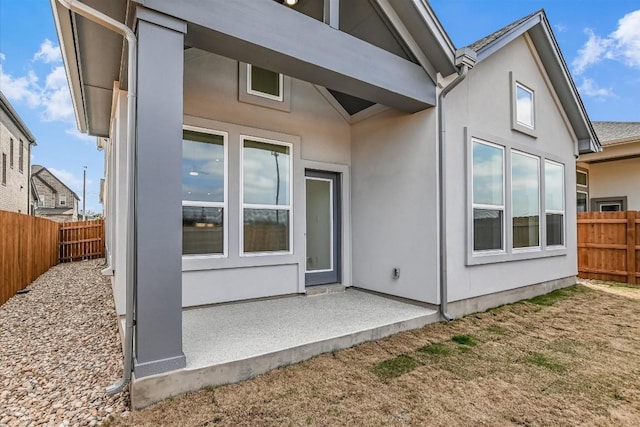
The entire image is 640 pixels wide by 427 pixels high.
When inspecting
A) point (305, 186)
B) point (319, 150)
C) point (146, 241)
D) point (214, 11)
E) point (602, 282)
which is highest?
point (214, 11)

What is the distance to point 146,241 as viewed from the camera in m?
2.77

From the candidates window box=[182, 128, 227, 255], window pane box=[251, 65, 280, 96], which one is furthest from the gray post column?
window pane box=[251, 65, 280, 96]

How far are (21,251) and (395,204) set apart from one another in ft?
27.0

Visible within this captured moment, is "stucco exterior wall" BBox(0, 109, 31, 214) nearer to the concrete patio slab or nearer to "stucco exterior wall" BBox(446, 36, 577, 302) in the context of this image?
the concrete patio slab

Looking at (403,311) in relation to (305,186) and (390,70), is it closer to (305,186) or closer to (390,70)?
(305,186)

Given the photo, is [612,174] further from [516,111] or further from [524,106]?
[516,111]

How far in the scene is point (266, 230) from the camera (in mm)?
5605

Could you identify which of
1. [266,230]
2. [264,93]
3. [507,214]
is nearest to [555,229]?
[507,214]

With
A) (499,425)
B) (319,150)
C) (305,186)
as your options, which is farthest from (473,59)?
(499,425)

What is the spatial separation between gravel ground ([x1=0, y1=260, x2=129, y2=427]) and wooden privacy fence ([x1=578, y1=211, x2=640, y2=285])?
428 inches

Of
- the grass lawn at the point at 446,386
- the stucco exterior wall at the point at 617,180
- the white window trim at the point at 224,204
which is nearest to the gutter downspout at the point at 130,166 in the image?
the grass lawn at the point at 446,386

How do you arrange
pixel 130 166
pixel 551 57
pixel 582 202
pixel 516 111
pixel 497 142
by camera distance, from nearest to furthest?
pixel 130 166 → pixel 497 142 → pixel 516 111 → pixel 551 57 → pixel 582 202

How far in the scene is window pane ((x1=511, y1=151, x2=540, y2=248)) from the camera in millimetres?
6348

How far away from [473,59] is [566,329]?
4126 mm
